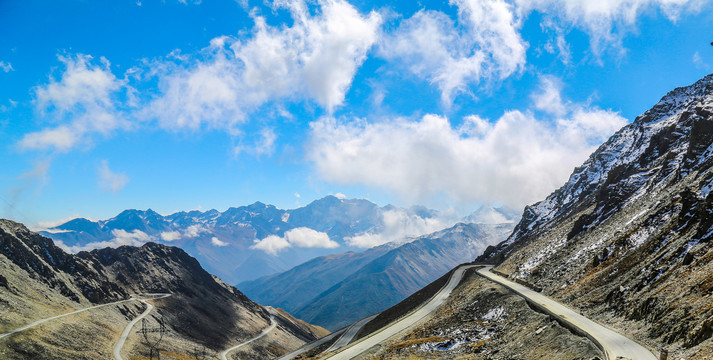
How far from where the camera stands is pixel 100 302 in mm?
122625

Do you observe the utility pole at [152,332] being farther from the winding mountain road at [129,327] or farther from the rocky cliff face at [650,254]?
the rocky cliff face at [650,254]

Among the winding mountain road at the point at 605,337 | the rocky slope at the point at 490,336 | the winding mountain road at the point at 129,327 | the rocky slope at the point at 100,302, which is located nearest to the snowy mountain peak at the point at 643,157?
the winding mountain road at the point at 605,337

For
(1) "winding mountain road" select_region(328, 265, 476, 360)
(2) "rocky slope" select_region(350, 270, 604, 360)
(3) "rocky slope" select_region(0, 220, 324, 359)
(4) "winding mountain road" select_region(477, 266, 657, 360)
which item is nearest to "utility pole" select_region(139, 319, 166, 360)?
(3) "rocky slope" select_region(0, 220, 324, 359)

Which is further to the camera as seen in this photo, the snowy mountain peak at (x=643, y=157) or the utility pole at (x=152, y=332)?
the utility pole at (x=152, y=332)

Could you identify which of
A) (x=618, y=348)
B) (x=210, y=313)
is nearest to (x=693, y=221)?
(x=618, y=348)

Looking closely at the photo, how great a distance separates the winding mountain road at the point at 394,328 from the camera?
142 feet

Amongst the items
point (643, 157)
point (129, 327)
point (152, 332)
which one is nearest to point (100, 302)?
point (129, 327)

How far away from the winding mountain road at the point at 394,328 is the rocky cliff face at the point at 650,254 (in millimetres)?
15968

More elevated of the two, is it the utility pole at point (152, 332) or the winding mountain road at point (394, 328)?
the utility pole at point (152, 332)

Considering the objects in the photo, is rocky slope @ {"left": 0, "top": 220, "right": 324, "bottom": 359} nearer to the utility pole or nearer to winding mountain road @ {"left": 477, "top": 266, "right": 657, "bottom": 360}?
the utility pole

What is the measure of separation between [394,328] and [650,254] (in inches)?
1326

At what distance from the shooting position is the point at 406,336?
45781 mm

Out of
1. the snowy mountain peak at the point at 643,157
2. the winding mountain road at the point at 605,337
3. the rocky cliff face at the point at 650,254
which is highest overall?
the snowy mountain peak at the point at 643,157

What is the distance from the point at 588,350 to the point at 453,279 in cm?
6349
